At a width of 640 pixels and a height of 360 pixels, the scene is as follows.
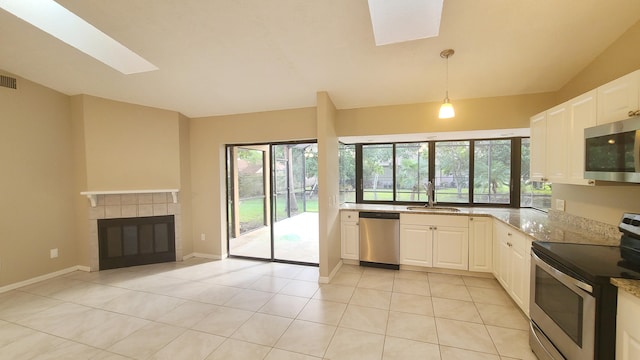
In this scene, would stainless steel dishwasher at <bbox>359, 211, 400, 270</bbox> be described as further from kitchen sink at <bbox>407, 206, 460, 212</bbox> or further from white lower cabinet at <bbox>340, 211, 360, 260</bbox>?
kitchen sink at <bbox>407, 206, 460, 212</bbox>

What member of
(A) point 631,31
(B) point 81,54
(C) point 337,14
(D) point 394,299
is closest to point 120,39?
(B) point 81,54

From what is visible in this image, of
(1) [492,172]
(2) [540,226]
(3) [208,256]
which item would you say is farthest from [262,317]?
(1) [492,172]

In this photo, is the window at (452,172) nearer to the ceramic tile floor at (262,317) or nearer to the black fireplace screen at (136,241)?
the ceramic tile floor at (262,317)

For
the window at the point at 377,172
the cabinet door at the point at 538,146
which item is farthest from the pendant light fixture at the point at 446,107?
the window at the point at 377,172

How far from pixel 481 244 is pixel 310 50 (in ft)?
10.6

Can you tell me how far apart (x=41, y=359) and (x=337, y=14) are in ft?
12.2

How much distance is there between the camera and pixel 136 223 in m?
4.00

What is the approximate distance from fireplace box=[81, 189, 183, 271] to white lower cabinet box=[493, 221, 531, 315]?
4.69m

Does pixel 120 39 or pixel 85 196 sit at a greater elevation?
pixel 120 39

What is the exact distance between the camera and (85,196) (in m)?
3.74

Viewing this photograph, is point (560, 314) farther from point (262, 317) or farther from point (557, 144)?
point (262, 317)

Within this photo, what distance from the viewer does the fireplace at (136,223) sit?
12.4ft

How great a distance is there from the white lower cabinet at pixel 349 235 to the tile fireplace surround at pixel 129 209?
9.03 feet

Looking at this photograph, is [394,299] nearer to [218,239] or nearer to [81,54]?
[218,239]
